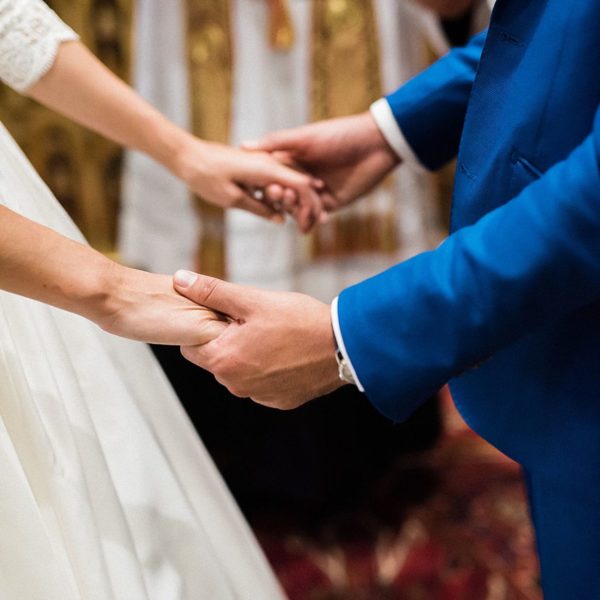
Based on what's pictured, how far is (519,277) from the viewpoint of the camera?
0.61m

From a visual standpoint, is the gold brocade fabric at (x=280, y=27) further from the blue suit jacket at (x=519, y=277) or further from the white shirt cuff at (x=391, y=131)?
the blue suit jacket at (x=519, y=277)

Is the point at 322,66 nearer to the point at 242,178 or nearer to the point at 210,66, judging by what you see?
the point at 210,66

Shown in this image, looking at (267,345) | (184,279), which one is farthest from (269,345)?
(184,279)

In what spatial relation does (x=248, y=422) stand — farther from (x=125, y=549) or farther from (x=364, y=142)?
(x=125, y=549)

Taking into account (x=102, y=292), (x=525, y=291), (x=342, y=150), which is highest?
(x=102, y=292)

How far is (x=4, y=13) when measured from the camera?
869mm

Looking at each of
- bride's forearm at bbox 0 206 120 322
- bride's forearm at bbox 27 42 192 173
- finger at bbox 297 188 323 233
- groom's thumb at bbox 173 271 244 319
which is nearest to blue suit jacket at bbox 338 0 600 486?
groom's thumb at bbox 173 271 244 319

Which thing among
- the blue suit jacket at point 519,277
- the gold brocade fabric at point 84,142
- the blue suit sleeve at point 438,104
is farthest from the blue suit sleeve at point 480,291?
the gold brocade fabric at point 84,142

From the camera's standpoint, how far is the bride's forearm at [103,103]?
3.13 ft

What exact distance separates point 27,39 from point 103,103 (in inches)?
5.0

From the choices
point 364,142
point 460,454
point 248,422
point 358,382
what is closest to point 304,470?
point 248,422

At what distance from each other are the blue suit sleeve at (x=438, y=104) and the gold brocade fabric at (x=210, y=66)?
0.52 m

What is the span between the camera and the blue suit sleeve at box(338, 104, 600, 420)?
1.97ft

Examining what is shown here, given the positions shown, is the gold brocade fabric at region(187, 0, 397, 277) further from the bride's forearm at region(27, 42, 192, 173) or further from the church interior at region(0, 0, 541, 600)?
the bride's forearm at region(27, 42, 192, 173)
